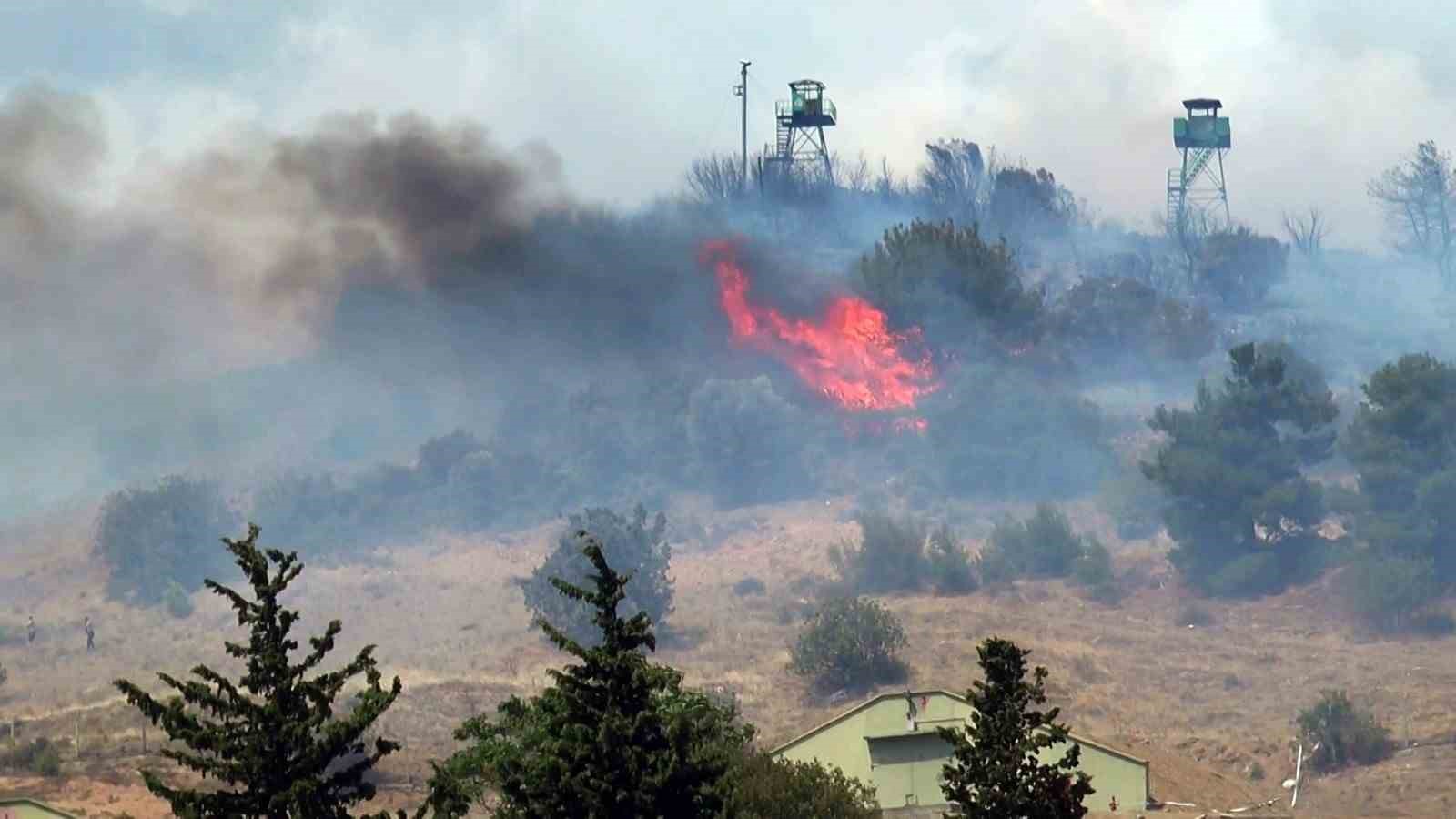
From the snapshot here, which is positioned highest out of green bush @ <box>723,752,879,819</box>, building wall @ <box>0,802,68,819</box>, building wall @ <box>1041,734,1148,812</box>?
building wall @ <box>1041,734,1148,812</box>

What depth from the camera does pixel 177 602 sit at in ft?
317

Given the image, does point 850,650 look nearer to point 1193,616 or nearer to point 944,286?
point 1193,616

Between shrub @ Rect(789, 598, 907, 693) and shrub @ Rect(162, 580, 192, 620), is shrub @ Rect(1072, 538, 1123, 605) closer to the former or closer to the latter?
shrub @ Rect(789, 598, 907, 693)

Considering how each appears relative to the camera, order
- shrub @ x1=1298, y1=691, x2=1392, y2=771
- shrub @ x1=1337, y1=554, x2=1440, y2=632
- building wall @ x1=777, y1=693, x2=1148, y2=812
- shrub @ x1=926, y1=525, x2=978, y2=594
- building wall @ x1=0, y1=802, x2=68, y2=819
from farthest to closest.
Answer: shrub @ x1=926, y1=525, x2=978, y2=594 < shrub @ x1=1337, y1=554, x2=1440, y2=632 < shrub @ x1=1298, y1=691, x2=1392, y2=771 < building wall @ x1=777, y1=693, x2=1148, y2=812 < building wall @ x1=0, y1=802, x2=68, y2=819

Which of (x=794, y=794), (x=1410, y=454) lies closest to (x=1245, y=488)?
(x=1410, y=454)

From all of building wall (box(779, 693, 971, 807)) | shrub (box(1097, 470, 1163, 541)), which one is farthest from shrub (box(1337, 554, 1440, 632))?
building wall (box(779, 693, 971, 807))

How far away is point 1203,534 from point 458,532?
37.5m

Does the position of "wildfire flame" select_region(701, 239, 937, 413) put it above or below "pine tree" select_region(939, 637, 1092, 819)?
above

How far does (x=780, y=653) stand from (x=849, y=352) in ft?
141

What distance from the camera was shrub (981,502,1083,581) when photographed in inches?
3780

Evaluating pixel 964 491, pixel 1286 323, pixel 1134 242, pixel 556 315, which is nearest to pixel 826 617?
pixel 964 491

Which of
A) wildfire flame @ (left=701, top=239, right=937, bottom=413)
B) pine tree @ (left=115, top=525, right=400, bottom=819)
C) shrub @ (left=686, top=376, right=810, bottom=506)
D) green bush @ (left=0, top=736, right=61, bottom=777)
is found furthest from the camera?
wildfire flame @ (left=701, top=239, right=937, bottom=413)

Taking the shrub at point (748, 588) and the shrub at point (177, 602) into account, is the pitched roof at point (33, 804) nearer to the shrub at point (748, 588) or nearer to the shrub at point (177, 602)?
the shrub at point (177, 602)

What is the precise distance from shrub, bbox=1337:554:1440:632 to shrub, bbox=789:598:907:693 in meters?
19.7
